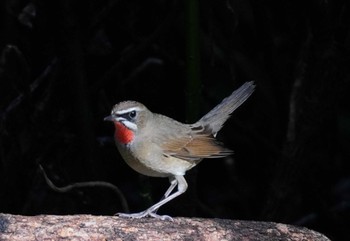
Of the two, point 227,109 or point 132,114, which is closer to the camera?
point 132,114

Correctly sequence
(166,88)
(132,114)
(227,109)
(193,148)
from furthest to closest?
(166,88) → (227,109) → (193,148) → (132,114)

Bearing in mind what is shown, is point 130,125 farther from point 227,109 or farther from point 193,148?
point 227,109

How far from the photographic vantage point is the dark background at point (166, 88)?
561 centimetres

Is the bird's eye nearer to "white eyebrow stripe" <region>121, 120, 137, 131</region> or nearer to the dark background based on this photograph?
"white eyebrow stripe" <region>121, 120, 137, 131</region>

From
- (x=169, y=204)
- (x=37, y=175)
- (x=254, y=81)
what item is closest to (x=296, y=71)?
(x=254, y=81)

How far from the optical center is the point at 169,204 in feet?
20.9

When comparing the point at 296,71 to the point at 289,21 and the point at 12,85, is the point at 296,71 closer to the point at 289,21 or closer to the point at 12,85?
the point at 289,21

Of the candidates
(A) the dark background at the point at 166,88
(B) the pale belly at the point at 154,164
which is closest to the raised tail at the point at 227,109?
(A) the dark background at the point at 166,88

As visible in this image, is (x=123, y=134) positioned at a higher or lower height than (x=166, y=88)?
lower

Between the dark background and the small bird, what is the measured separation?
176 millimetres

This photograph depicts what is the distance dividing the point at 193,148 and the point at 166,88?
1.10 m

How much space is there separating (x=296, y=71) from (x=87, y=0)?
1512 mm

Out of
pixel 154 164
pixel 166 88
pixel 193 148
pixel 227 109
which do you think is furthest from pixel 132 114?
pixel 166 88

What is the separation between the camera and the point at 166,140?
539 centimetres
